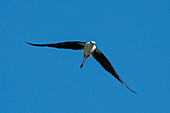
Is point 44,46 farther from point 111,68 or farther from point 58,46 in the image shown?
point 111,68

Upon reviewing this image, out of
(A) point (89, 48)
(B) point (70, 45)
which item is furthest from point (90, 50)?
(B) point (70, 45)

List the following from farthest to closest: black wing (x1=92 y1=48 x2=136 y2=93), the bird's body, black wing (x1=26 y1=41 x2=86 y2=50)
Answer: black wing (x1=92 y1=48 x2=136 y2=93) < the bird's body < black wing (x1=26 y1=41 x2=86 y2=50)

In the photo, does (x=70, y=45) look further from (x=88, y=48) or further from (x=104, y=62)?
(x=104, y=62)

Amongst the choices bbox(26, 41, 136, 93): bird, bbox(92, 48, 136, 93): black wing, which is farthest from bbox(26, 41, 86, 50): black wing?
bbox(92, 48, 136, 93): black wing

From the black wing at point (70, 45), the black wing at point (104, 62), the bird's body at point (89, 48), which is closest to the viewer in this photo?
the black wing at point (70, 45)

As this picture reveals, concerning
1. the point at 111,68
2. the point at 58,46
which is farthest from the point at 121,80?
the point at 58,46

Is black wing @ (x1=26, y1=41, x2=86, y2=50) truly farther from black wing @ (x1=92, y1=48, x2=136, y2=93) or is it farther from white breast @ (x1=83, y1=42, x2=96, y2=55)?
black wing @ (x1=92, y1=48, x2=136, y2=93)

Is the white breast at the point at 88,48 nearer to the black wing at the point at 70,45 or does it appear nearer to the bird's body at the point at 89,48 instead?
the bird's body at the point at 89,48

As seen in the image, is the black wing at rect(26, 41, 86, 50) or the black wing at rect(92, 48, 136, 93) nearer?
the black wing at rect(26, 41, 86, 50)

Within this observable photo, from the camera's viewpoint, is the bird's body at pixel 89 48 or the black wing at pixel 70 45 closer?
the black wing at pixel 70 45

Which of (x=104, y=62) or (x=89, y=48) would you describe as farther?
(x=104, y=62)

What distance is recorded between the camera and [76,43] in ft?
77.5

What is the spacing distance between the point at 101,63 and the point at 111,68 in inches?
24.4

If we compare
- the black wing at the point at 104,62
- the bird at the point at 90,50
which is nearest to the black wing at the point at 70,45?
the bird at the point at 90,50
